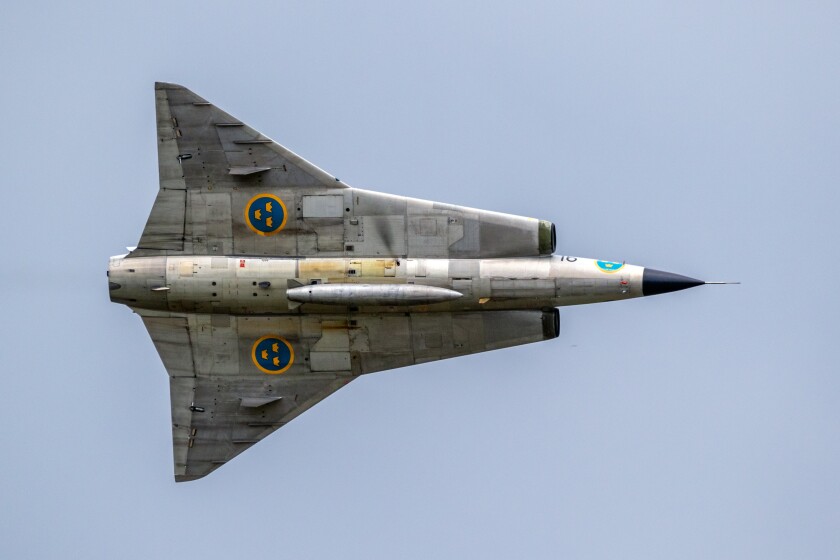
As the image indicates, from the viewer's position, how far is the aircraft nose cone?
32.4 metres

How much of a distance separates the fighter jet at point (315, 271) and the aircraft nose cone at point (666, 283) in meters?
0.02

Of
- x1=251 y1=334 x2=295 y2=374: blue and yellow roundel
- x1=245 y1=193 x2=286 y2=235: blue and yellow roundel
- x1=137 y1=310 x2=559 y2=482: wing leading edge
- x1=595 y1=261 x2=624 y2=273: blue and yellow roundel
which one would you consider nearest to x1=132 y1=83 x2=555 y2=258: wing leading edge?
x1=245 y1=193 x2=286 y2=235: blue and yellow roundel

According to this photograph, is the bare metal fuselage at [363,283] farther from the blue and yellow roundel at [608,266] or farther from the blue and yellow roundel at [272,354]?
the blue and yellow roundel at [272,354]

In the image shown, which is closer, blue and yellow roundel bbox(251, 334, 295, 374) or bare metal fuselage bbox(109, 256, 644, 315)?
bare metal fuselage bbox(109, 256, 644, 315)

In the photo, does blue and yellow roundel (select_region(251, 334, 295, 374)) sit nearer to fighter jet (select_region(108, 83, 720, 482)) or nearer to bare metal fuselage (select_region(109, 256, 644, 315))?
fighter jet (select_region(108, 83, 720, 482))

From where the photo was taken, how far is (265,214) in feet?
110

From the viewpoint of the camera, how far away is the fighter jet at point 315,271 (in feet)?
108

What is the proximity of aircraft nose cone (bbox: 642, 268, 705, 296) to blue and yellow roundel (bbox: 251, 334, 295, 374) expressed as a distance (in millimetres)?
7457

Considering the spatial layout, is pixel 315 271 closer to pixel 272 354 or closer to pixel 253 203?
pixel 253 203

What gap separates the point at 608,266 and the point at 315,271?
589 cm

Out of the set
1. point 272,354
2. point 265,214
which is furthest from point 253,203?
point 272,354

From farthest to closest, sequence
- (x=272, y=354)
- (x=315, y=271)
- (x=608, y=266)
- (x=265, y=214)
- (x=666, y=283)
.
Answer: (x=272, y=354), (x=265, y=214), (x=315, y=271), (x=608, y=266), (x=666, y=283)

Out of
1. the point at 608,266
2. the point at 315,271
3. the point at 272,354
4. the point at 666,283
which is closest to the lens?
the point at 666,283

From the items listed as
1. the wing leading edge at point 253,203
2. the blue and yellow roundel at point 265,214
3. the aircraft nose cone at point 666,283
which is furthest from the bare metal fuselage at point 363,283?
the blue and yellow roundel at point 265,214
